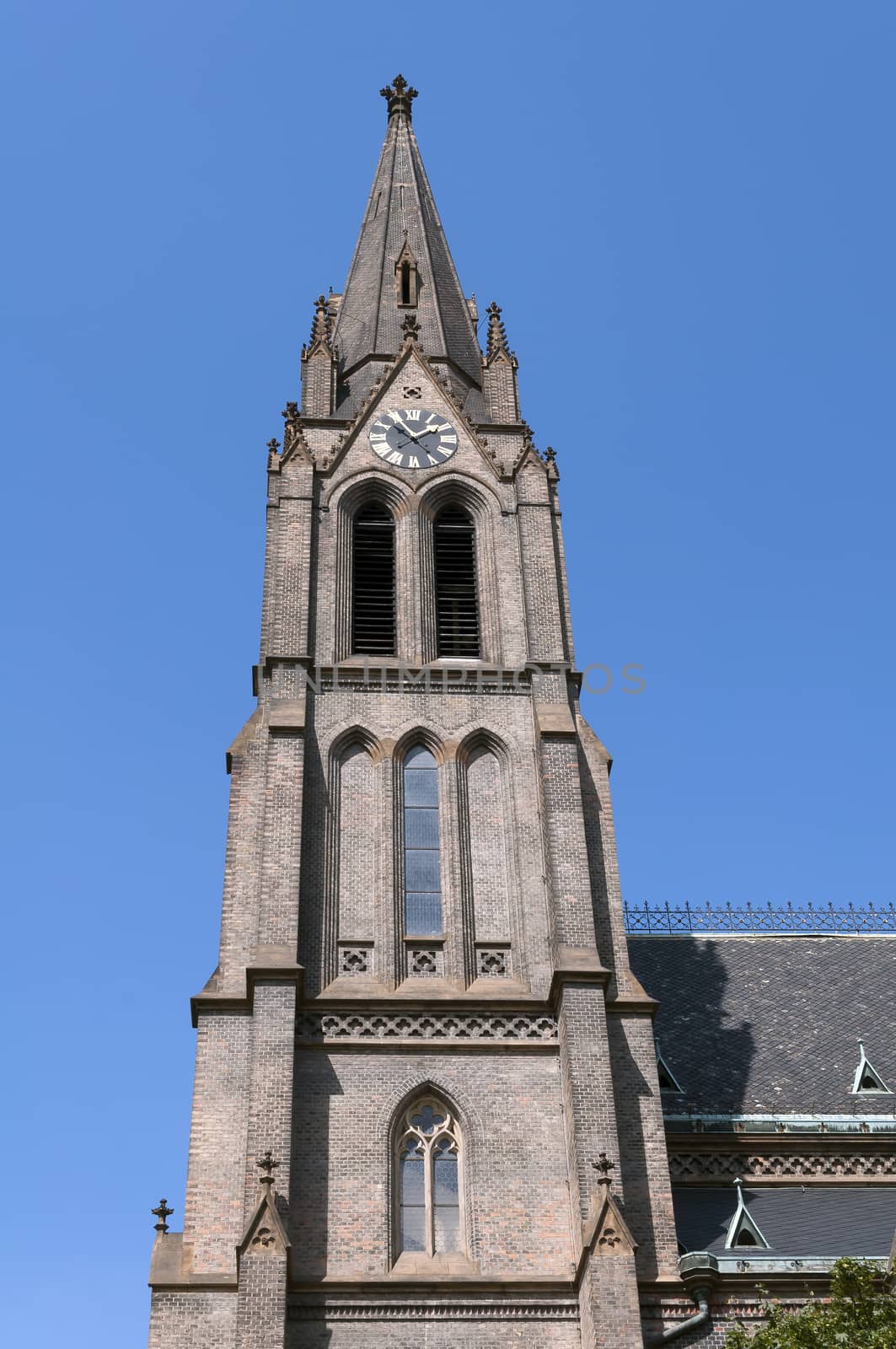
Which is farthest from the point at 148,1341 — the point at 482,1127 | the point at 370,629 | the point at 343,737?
the point at 370,629

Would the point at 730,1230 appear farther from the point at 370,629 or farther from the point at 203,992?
the point at 370,629

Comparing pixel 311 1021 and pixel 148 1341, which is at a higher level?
pixel 311 1021

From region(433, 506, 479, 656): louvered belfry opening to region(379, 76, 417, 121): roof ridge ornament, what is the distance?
1808 centimetres

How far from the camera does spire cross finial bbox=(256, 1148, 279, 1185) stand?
26.2m

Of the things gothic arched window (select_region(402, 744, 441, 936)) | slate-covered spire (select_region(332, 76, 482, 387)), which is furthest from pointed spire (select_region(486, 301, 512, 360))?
gothic arched window (select_region(402, 744, 441, 936))

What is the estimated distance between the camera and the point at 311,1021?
2912cm

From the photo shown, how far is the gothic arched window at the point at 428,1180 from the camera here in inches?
1075

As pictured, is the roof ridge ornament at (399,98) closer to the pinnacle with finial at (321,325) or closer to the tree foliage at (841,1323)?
the pinnacle with finial at (321,325)

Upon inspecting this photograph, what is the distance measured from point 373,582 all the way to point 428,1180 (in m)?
12.6

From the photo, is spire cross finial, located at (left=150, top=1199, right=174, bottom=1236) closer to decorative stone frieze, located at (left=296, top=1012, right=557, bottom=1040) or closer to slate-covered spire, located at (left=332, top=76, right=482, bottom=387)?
decorative stone frieze, located at (left=296, top=1012, right=557, bottom=1040)

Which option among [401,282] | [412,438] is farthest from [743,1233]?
[401,282]

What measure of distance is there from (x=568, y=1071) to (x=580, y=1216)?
225 cm

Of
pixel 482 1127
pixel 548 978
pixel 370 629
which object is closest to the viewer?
pixel 482 1127

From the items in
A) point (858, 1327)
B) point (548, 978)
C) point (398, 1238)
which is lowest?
point (858, 1327)
